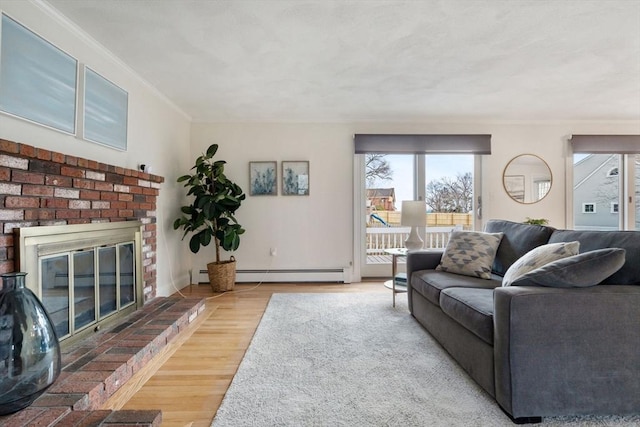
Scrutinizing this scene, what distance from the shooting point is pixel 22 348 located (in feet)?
4.16

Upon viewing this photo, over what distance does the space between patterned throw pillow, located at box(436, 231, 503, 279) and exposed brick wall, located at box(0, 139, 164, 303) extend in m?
2.71

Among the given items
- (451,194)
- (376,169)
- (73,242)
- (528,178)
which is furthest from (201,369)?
(528,178)

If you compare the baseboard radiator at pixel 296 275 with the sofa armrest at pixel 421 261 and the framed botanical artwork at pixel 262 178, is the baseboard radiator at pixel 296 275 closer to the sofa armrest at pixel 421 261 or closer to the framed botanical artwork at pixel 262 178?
the framed botanical artwork at pixel 262 178

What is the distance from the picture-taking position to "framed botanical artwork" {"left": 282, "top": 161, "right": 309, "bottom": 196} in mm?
4242

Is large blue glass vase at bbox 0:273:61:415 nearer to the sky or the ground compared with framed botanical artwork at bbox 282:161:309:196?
nearer to the ground

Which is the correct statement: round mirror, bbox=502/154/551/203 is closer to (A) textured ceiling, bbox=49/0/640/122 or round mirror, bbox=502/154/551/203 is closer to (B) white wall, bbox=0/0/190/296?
(A) textured ceiling, bbox=49/0/640/122

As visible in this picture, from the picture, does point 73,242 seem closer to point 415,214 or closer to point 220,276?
point 220,276

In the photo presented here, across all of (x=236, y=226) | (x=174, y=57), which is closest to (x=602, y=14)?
(x=174, y=57)

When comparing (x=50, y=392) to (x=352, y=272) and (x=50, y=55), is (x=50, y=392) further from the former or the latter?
(x=352, y=272)

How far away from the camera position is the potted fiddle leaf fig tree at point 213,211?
3.60 m

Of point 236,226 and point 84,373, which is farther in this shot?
Result: point 236,226

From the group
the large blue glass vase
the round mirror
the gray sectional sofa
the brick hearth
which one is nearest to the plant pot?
the brick hearth

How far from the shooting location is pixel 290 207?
14.0 feet

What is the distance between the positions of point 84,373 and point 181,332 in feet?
3.02
